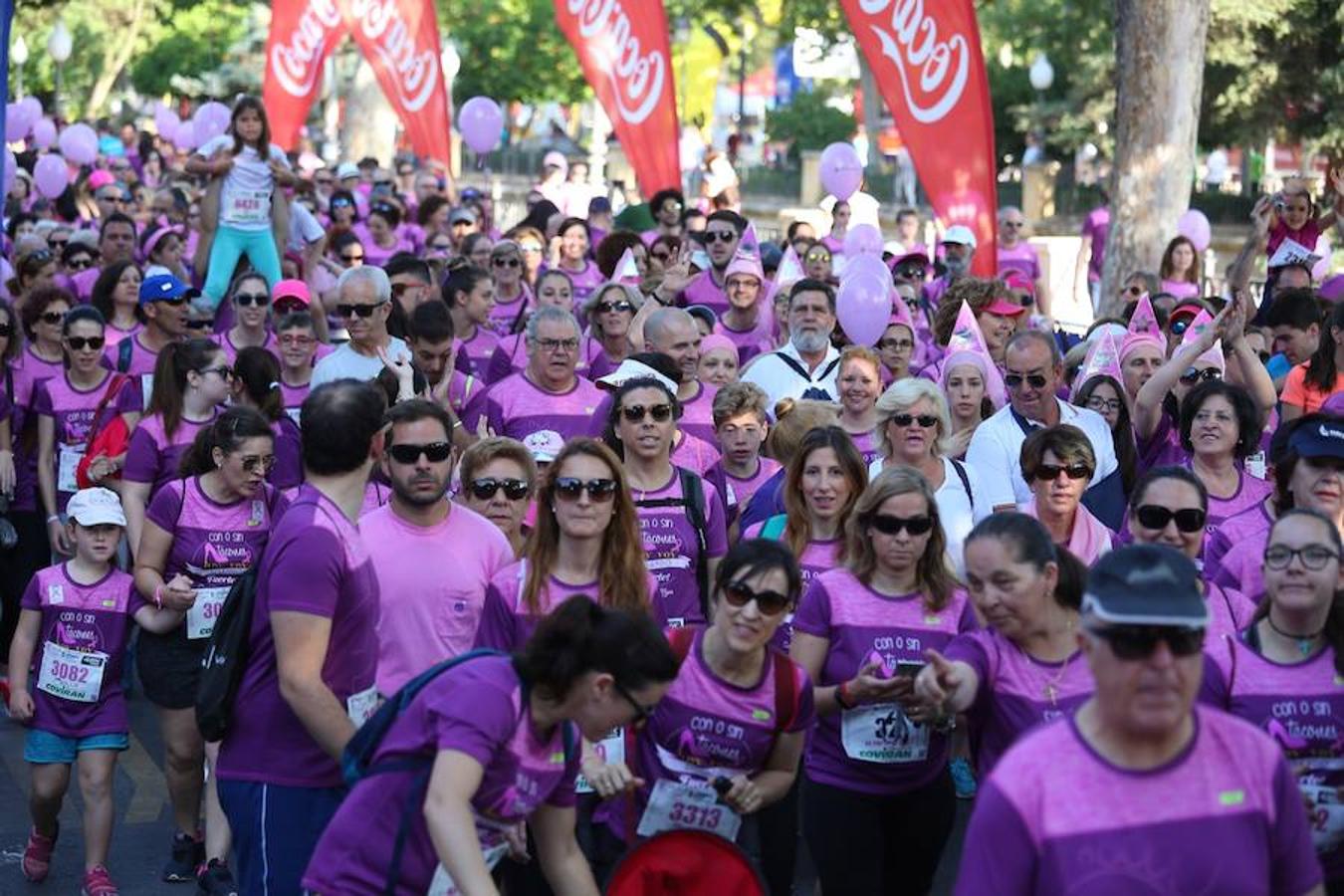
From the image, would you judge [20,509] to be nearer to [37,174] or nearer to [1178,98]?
[1178,98]

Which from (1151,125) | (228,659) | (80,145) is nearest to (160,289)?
(228,659)

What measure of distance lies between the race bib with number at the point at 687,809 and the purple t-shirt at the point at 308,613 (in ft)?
2.66

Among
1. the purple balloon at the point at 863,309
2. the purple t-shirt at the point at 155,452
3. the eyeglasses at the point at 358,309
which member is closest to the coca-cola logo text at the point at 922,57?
the purple balloon at the point at 863,309

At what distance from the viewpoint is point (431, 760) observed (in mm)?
4699

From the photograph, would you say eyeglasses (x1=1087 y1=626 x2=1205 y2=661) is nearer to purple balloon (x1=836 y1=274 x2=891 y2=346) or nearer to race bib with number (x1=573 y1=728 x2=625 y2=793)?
race bib with number (x1=573 y1=728 x2=625 y2=793)

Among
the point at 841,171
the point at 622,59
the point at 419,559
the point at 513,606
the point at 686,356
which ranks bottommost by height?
the point at 513,606

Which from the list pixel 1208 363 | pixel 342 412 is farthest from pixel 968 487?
pixel 342 412

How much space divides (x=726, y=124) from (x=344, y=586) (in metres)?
70.3

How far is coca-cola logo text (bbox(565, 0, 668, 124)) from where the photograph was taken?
57.4 ft

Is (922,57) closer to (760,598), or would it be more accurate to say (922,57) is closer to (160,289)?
(160,289)

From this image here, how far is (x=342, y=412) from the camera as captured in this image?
5.57 metres

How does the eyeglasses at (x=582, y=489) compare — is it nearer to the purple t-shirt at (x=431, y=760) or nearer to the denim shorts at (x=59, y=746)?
the purple t-shirt at (x=431, y=760)

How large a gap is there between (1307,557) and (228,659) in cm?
260

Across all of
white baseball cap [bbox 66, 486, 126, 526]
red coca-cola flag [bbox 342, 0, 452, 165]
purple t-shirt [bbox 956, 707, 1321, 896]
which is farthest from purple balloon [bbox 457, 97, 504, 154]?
purple t-shirt [bbox 956, 707, 1321, 896]
